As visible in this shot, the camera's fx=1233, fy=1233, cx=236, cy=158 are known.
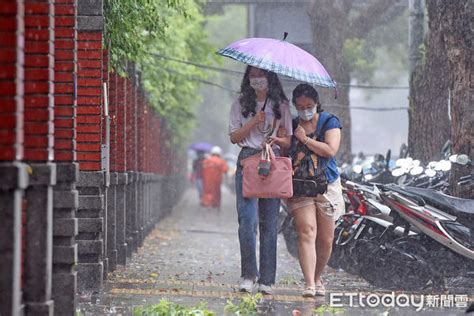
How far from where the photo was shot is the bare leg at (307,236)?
10.8 m

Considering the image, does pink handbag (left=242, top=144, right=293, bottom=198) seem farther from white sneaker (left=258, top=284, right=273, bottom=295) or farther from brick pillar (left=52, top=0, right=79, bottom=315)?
brick pillar (left=52, top=0, right=79, bottom=315)

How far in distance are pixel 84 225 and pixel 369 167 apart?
20.1 feet

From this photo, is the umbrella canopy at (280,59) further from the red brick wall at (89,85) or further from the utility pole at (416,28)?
the utility pole at (416,28)

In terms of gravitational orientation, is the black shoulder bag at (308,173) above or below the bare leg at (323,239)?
above

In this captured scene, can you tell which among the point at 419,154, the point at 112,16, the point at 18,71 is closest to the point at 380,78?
the point at 419,154

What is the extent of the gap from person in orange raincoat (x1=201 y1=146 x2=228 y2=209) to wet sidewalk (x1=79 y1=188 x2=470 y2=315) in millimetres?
14458

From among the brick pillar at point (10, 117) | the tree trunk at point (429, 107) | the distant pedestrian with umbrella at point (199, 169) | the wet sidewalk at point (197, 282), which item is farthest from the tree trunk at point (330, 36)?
the distant pedestrian with umbrella at point (199, 169)

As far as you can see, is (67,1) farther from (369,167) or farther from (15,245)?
(369,167)

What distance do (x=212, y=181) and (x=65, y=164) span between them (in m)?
27.9

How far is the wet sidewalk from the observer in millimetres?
9828

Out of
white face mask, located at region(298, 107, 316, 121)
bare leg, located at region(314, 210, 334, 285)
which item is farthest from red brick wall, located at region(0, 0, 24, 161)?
bare leg, located at region(314, 210, 334, 285)

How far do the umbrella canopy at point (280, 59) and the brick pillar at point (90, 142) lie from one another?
1.19 meters

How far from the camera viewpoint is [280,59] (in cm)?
1055

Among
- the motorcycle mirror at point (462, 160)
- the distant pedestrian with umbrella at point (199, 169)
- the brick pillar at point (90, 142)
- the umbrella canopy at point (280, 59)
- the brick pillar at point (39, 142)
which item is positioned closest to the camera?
the brick pillar at point (39, 142)
